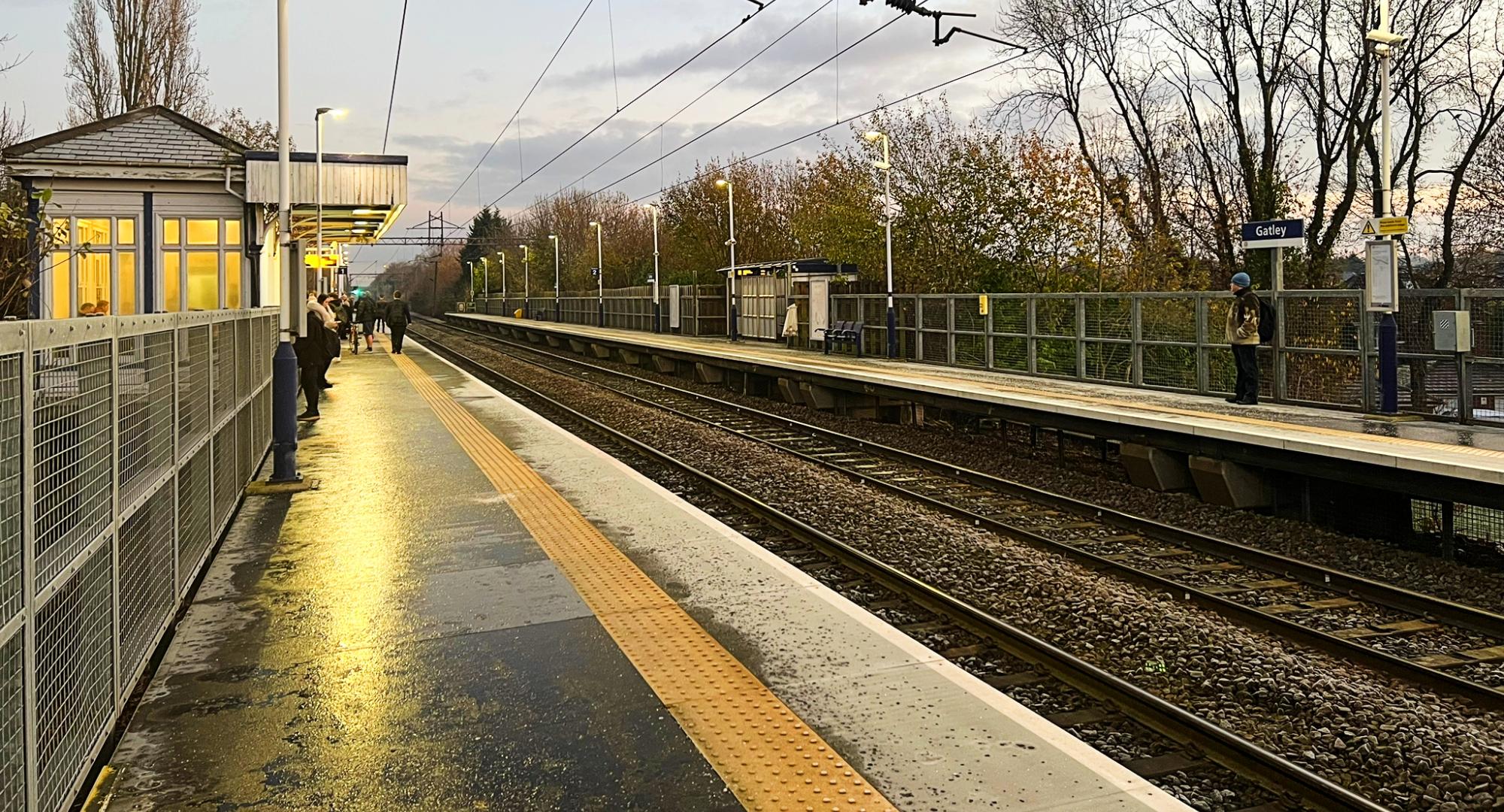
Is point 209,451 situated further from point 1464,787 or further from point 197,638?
point 1464,787

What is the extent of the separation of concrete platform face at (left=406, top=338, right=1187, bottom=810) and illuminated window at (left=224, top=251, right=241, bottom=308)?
15061 mm

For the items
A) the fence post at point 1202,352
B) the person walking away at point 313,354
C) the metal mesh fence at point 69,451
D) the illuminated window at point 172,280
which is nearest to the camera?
the metal mesh fence at point 69,451

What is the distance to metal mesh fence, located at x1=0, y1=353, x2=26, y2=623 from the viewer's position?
325 centimetres

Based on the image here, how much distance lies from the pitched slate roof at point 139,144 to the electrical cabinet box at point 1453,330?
1862 cm

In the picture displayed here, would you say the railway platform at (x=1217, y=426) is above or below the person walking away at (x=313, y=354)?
below

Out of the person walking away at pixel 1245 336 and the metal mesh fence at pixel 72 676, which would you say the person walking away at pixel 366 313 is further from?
the metal mesh fence at pixel 72 676

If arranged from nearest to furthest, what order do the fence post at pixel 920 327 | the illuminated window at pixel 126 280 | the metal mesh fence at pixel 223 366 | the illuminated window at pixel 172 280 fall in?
the metal mesh fence at pixel 223 366
the illuminated window at pixel 126 280
the illuminated window at pixel 172 280
the fence post at pixel 920 327

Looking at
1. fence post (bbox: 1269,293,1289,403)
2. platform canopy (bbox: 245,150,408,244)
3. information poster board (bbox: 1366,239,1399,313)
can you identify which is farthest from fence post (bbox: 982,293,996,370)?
platform canopy (bbox: 245,150,408,244)

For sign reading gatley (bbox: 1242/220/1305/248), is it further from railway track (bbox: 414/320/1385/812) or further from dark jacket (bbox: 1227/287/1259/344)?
railway track (bbox: 414/320/1385/812)

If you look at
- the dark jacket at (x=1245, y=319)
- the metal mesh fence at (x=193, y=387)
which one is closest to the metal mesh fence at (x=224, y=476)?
the metal mesh fence at (x=193, y=387)

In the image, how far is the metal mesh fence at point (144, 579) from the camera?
16.9 ft

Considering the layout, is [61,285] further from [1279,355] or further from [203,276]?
[1279,355]

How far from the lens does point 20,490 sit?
345 cm

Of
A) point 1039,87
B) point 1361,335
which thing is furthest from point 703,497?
point 1039,87
